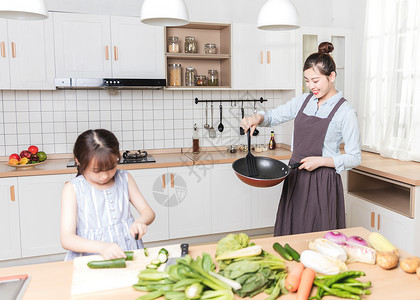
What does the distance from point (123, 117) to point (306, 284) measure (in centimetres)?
278

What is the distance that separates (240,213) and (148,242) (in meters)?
0.82

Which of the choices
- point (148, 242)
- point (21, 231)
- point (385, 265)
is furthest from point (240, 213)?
point (385, 265)

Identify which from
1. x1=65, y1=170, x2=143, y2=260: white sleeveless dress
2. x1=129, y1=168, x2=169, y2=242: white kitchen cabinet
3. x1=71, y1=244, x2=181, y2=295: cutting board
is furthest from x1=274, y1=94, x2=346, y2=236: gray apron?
x1=129, y1=168, x2=169, y2=242: white kitchen cabinet

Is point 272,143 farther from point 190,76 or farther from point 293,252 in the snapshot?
point 293,252

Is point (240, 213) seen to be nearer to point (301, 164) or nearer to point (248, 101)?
point (248, 101)

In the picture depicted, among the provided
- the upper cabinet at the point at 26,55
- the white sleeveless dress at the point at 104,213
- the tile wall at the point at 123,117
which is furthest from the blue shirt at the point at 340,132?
the upper cabinet at the point at 26,55

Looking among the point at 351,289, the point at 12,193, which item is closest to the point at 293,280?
the point at 351,289

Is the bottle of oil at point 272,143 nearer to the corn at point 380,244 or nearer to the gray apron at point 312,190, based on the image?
the gray apron at point 312,190

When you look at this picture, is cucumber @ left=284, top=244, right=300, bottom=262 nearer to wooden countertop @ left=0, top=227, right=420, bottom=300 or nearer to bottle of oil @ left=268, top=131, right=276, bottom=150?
wooden countertop @ left=0, top=227, right=420, bottom=300

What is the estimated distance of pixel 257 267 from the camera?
1.17 m

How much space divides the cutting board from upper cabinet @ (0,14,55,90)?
7.00ft

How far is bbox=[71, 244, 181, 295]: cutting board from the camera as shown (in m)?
1.18

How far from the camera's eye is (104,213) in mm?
1745

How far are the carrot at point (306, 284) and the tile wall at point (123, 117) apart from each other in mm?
2710
